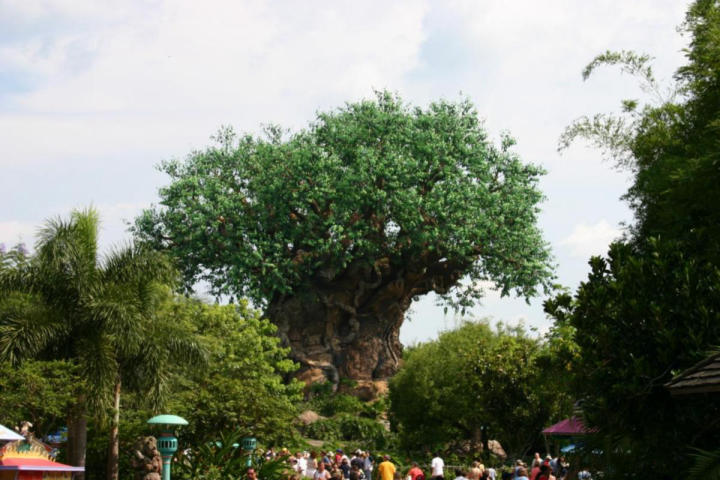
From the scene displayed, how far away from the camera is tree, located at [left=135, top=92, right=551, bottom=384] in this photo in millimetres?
45188

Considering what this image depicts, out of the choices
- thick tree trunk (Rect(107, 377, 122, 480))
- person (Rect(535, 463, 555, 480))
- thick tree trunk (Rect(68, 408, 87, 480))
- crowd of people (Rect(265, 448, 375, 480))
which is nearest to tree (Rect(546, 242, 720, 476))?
person (Rect(535, 463, 555, 480))

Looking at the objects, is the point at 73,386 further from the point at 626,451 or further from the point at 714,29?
the point at 714,29

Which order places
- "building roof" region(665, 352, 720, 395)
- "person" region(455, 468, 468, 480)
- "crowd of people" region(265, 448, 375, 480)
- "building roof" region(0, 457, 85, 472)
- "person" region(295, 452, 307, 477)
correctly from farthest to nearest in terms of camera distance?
1. "person" region(295, 452, 307, 477)
2. "crowd of people" region(265, 448, 375, 480)
3. "person" region(455, 468, 468, 480)
4. "building roof" region(0, 457, 85, 472)
5. "building roof" region(665, 352, 720, 395)

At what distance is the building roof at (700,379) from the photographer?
11.1 meters

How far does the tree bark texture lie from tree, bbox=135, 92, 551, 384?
216 millimetres

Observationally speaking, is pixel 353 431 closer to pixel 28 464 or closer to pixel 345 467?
pixel 345 467

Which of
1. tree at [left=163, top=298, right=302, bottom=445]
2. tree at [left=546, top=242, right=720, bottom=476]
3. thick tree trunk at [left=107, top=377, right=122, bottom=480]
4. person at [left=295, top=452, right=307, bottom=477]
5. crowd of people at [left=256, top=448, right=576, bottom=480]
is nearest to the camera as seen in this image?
tree at [left=546, top=242, right=720, bottom=476]

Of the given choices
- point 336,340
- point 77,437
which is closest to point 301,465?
point 77,437

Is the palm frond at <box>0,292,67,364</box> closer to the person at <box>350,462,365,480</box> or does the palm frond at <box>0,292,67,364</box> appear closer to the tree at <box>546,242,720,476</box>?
the person at <box>350,462,365,480</box>

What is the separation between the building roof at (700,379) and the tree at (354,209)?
3292 centimetres

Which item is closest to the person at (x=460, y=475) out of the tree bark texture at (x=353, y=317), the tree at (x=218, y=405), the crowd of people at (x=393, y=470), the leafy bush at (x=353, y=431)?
the crowd of people at (x=393, y=470)

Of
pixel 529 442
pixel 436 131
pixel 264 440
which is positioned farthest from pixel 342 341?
pixel 264 440

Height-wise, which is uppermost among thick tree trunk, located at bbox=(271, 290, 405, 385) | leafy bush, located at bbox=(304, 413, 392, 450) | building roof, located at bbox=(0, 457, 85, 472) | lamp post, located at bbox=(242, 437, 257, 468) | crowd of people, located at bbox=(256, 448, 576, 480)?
thick tree trunk, located at bbox=(271, 290, 405, 385)

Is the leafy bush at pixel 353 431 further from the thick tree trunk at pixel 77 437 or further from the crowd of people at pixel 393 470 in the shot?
the thick tree trunk at pixel 77 437
